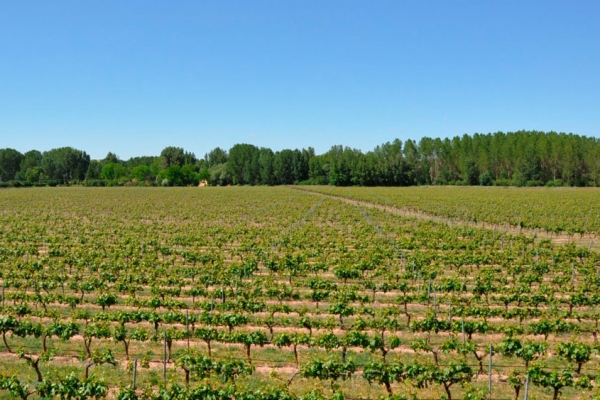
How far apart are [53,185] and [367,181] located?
341 ft

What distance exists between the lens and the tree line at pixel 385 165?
407 ft

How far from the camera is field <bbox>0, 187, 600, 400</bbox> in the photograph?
1075 cm

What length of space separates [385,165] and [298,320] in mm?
125807

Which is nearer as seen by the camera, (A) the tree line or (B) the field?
(B) the field

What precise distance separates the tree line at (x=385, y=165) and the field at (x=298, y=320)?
100241 millimetres

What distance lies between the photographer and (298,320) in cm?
1462

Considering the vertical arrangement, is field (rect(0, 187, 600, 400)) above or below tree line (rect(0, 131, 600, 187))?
below

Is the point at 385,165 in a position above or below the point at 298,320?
above

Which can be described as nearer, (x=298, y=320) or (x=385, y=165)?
(x=298, y=320)

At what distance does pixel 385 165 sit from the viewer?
137 m

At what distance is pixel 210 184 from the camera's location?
164 meters

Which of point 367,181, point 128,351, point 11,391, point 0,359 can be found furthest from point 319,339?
point 367,181

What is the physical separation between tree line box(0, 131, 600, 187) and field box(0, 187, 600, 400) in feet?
329

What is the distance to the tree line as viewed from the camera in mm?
123988
